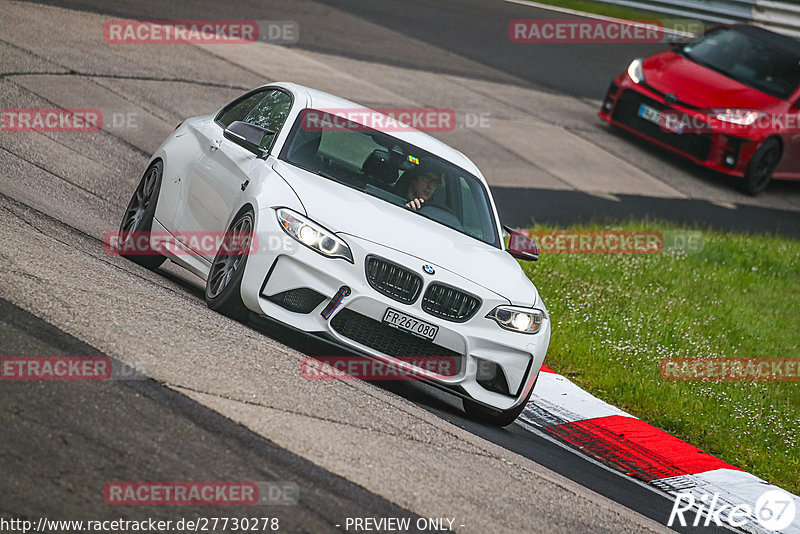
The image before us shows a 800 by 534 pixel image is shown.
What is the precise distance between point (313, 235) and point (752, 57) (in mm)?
13930

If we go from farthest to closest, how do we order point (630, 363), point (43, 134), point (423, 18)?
point (423, 18)
point (43, 134)
point (630, 363)

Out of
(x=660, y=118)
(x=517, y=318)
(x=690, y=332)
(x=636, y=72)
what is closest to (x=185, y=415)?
(x=517, y=318)

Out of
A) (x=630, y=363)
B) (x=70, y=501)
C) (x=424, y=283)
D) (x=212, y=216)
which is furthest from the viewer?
(x=630, y=363)

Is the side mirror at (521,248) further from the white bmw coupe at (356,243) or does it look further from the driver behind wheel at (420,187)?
the driver behind wheel at (420,187)

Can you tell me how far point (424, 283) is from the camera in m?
6.72

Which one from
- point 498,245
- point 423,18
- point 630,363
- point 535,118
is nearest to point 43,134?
point 498,245

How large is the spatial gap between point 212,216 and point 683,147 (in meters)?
11.9

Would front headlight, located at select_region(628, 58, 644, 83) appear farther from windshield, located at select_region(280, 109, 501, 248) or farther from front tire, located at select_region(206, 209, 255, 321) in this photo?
front tire, located at select_region(206, 209, 255, 321)

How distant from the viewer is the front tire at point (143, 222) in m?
8.33

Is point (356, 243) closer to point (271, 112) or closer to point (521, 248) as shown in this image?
point (521, 248)

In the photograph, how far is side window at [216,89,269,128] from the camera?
8625 millimetres

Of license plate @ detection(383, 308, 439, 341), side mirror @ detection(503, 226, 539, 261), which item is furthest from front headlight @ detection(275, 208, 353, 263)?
side mirror @ detection(503, 226, 539, 261)

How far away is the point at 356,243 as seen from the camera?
6.70 meters

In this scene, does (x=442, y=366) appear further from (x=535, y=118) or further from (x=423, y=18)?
(x=423, y=18)
